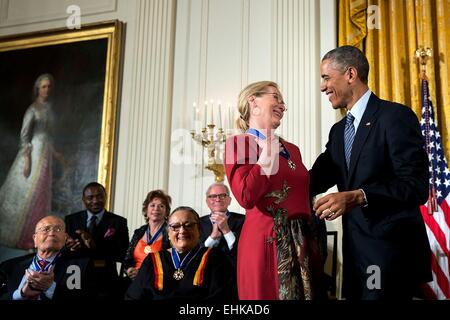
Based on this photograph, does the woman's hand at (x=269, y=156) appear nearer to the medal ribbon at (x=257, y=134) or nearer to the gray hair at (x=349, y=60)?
the medal ribbon at (x=257, y=134)

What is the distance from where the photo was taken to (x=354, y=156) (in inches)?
103

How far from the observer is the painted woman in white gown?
25.6 feet

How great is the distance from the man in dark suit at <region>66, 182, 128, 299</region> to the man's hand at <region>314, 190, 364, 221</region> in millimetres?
3461

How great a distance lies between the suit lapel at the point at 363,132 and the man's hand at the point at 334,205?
0.26 meters

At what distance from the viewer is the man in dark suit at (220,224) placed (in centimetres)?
532

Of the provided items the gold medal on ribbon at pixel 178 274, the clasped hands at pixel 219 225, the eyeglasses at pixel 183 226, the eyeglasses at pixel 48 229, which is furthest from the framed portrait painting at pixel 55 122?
the gold medal on ribbon at pixel 178 274

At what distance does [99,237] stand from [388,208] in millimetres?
4125

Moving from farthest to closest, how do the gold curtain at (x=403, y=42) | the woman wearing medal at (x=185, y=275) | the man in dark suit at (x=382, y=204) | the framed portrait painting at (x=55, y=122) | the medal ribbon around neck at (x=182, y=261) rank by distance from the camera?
the framed portrait painting at (x=55, y=122) < the gold curtain at (x=403, y=42) < the medal ribbon around neck at (x=182, y=261) < the woman wearing medal at (x=185, y=275) < the man in dark suit at (x=382, y=204)

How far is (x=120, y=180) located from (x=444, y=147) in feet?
12.9

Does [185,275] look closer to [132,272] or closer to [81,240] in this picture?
[132,272]

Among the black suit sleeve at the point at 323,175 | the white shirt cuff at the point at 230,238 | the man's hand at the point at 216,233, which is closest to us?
the black suit sleeve at the point at 323,175

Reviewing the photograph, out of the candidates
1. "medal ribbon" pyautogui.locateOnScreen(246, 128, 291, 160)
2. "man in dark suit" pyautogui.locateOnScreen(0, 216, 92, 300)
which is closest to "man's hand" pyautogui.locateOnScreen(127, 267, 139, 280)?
"man in dark suit" pyautogui.locateOnScreen(0, 216, 92, 300)
